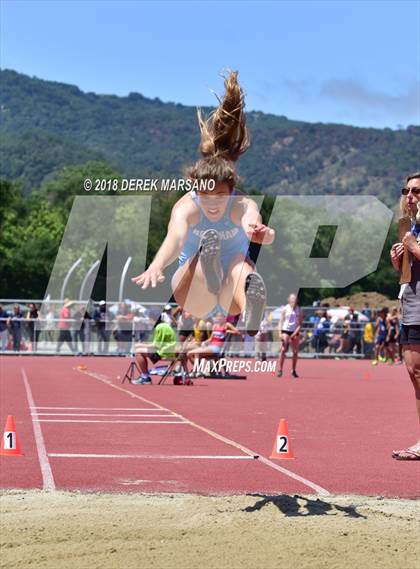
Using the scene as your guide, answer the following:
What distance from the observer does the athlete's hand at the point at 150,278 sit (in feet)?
14.6

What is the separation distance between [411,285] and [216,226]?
2.13 meters

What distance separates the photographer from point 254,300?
5000 mm

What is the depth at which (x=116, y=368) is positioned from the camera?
27031 mm

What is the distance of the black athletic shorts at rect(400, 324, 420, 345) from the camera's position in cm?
666

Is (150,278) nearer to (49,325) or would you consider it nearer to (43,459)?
(43,459)

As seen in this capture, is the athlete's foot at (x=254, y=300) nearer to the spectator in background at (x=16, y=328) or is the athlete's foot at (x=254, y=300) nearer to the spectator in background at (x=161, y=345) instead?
the spectator in background at (x=161, y=345)

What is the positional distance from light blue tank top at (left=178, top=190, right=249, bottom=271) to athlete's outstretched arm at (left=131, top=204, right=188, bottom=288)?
7 cm

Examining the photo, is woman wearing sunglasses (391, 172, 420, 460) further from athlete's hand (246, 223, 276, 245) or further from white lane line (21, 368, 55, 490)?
white lane line (21, 368, 55, 490)

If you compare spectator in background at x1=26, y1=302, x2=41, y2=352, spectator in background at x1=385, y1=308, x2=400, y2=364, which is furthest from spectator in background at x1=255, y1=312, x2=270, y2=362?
spectator in background at x1=26, y1=302, x2=41, y2=352

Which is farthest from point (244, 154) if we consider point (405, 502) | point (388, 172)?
point (388, 172)

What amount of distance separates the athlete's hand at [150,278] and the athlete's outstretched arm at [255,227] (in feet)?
1.38

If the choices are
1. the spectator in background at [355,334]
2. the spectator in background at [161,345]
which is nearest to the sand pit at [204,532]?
the spectator in background at [161,345]

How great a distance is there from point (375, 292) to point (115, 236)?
117 ft

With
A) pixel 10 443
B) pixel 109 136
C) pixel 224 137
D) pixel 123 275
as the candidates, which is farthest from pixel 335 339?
pixel 109 136
